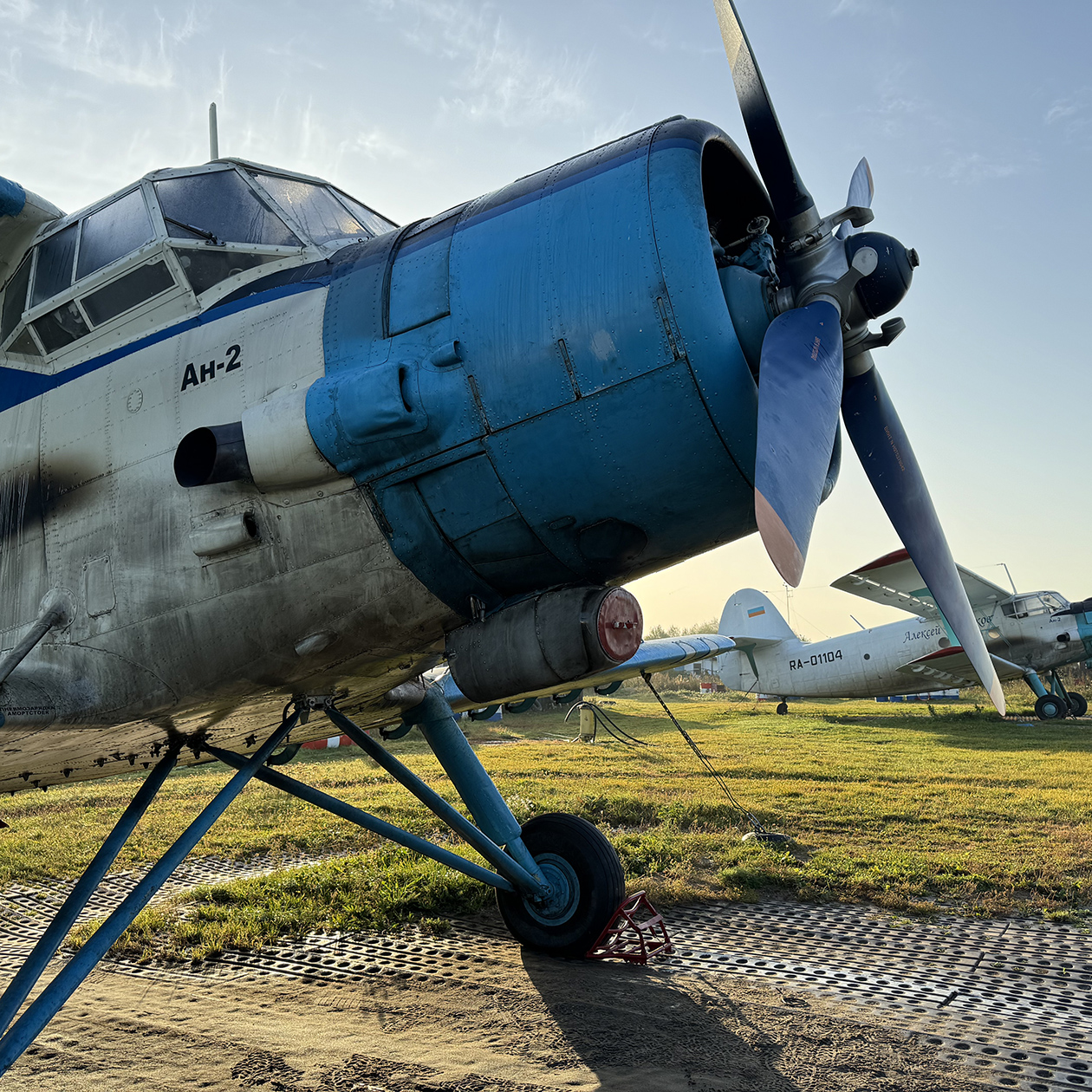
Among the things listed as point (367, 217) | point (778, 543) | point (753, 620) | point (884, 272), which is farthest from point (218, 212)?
point (753, 620)

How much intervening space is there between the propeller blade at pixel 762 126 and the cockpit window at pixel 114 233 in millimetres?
2956

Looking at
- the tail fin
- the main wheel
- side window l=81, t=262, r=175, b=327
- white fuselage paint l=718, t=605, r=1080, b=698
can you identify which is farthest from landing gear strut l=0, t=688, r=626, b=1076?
the tail fin

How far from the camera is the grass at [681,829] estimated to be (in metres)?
7.36

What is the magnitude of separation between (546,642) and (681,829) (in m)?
8.11

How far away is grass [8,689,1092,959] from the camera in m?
7.36

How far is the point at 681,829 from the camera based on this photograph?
10.8 metres

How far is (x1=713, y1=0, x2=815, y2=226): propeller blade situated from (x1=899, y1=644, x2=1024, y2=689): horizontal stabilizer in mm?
27714

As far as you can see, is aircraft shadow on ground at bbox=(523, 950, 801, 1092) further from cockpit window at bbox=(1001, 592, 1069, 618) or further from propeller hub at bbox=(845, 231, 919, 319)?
cockpit window at bbox=(1001, 592, 1069, 618)

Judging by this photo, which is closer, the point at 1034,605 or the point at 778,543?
the point at 778,543

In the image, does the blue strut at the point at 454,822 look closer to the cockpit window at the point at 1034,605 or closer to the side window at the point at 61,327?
the side window at the point at 61,327

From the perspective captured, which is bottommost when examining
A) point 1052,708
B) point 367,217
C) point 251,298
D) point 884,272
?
point 1052,708

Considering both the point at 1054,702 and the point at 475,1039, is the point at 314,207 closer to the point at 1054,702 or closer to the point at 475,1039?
the point at 475,1039

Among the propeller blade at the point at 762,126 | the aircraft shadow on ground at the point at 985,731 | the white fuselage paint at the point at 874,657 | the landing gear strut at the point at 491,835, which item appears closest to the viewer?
the propeller blade at the point at 762,126

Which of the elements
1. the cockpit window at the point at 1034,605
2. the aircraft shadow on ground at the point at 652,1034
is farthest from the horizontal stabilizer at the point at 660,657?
the cockpit window at the point at 1034,605
